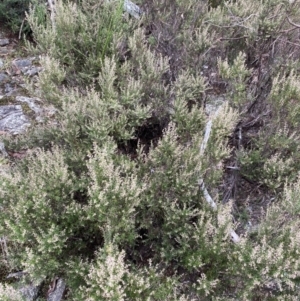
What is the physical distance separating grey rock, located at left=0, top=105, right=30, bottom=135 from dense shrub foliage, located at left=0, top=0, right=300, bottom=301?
396mm

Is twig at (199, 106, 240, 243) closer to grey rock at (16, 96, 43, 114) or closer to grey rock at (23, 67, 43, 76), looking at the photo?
grey rock at (16, 96, 43, 114)

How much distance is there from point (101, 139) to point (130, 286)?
1.48 m

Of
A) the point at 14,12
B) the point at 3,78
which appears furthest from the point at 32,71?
the point at 14,12

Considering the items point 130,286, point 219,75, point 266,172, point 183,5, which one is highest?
point 183,5

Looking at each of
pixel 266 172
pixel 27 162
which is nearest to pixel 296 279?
pixel 266 172

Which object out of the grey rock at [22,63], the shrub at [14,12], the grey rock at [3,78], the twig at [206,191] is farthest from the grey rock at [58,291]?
the shrub at [14,12]

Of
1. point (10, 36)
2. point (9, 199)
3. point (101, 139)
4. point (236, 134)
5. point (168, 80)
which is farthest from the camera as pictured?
point (10, 36)

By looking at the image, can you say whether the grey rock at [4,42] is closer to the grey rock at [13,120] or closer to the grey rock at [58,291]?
the grey rock at [13,120]

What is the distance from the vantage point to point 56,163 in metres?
2.91

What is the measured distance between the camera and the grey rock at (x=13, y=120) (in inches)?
176

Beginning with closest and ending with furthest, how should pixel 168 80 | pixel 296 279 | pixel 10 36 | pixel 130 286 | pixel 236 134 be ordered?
1. pixel 130 286
2. pixel 296 279
3. pixel 236 134
4. pixel 168 80
5. pixel 10 36

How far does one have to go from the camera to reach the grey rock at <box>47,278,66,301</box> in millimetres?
2980

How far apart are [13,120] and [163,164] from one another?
253 centimetres

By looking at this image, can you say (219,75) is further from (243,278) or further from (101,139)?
(243,278)
